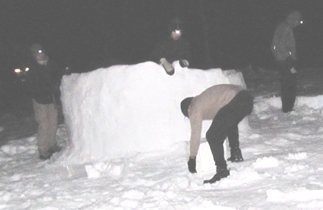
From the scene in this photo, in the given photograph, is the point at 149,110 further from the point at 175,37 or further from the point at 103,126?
the point at 175,37

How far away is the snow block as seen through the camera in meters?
5.88

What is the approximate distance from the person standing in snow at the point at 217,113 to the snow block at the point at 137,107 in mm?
1448

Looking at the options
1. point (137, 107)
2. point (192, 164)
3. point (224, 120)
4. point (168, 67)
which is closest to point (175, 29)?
point (168, 67)

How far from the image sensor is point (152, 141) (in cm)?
589

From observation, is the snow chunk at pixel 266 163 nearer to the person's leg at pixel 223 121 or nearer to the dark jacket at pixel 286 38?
the person's leg at pixel 223 121

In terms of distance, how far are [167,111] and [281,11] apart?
858 inches

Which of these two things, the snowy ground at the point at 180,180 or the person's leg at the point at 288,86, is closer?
the snowy ground at the point at 180,180

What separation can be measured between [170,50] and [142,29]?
60.8ft

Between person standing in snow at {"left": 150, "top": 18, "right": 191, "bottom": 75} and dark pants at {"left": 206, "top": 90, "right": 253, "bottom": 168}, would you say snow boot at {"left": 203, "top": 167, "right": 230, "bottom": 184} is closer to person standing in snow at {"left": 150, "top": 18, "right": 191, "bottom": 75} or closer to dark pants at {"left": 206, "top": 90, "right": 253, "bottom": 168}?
dark pants at {"left": 206, "top": 90, "right": 253, "bottom": 168}

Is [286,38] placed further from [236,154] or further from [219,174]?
[219,174]

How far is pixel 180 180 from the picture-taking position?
4.54 metres

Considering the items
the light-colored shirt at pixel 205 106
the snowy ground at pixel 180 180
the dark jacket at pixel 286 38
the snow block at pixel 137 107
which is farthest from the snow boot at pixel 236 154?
the dark jacket at pixel 286 38

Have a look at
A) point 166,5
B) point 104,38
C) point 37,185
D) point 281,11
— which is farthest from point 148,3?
point 37,185

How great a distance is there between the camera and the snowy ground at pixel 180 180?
387cm
